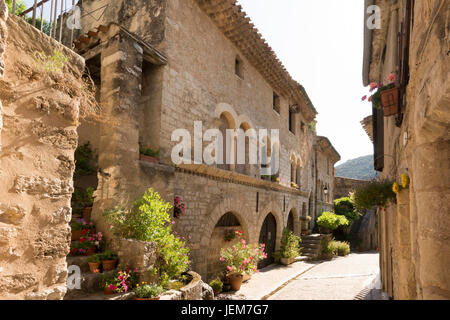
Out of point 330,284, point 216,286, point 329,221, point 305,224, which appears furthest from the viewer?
point 329,221

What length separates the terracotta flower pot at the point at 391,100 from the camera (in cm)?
369

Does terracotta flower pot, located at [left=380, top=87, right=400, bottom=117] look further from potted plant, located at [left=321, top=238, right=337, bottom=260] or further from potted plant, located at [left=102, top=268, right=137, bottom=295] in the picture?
potted plant, located at [left=321, top=238, right=337, bottom=260]

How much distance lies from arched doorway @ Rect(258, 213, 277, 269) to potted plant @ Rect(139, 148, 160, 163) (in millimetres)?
6878

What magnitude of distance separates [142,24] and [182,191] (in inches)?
164

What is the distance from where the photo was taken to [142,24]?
7207 millimetres

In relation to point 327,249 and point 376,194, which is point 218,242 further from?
point 327,249

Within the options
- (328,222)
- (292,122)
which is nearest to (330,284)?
(292,122)

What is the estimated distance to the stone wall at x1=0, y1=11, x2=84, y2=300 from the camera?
215cm

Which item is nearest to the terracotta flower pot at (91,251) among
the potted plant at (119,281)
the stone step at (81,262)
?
the stone step at (81,262)

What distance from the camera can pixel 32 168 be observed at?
2311 millimetres

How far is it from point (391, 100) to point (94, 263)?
15.7ft

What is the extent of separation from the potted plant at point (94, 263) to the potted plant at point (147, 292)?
74 cm

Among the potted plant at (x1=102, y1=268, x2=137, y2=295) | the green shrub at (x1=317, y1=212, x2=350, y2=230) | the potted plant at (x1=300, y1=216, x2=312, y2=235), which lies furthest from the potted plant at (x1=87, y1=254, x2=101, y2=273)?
the green shrub at (x1=317, y1=212, x2=350, y2=230)
